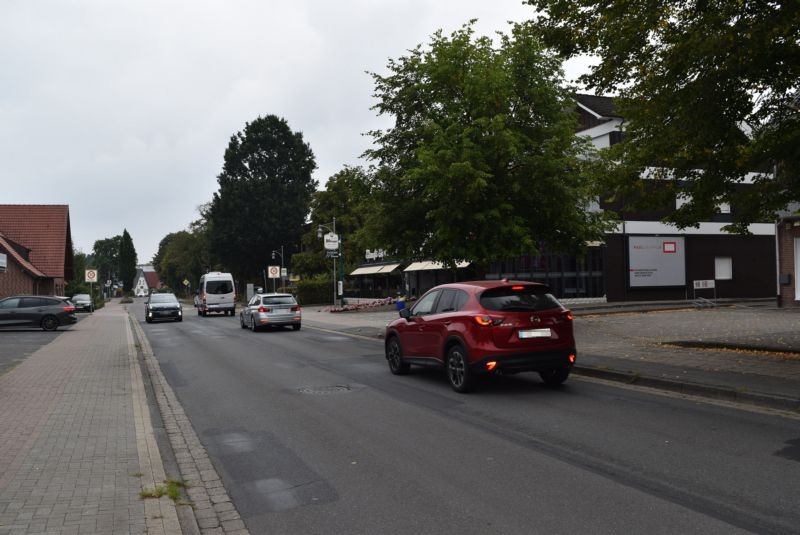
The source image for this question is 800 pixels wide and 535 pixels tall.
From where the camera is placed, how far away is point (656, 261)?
39.6m

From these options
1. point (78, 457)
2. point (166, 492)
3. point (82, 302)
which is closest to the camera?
point (166, 492)

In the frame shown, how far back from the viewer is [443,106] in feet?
64.0

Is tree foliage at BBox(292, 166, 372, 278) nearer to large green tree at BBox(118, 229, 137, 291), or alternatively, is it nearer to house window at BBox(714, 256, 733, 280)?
house window at BBox(714, 256, 733, 280)

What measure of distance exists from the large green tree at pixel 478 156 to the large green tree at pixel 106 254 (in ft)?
562

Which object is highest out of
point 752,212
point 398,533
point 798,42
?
point 798,42

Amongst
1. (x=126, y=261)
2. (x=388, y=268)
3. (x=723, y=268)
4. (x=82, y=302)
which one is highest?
(x=126, y=261)

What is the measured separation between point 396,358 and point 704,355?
596 cm

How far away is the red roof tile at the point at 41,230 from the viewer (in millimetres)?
48656

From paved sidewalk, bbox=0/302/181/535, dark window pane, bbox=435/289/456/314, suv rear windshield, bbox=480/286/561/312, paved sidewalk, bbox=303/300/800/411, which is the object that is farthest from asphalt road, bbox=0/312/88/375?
paved sidewalk, bbox=303/300/800/411

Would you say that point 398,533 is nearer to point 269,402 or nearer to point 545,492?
point 545,492

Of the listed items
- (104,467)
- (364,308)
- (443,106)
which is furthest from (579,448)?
(364,308)

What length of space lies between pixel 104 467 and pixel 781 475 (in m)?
5.60

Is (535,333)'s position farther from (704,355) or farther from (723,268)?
(723,268)

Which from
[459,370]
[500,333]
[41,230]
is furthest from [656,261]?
[41,230]
